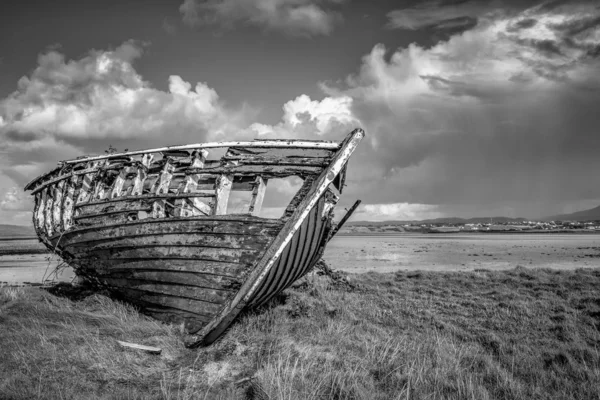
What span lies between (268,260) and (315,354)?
1.47 m

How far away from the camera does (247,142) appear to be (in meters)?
5.69

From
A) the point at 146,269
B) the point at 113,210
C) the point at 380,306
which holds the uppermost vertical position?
the point at 113,210

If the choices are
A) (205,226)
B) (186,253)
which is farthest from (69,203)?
(205,226)

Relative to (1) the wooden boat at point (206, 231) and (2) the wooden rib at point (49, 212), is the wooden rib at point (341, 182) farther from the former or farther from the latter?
(2) the wooden rib at point (49, 212)

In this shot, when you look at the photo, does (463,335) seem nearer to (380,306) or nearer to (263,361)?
(380,306)

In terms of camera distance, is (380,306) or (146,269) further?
(380,306)

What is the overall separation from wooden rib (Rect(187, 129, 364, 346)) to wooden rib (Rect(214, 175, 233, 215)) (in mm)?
1073

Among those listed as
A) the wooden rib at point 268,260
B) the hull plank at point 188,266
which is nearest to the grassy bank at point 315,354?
the wooden rib at point 268,260

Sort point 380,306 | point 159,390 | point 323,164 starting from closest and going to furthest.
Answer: point 159,390, point 323,164, point 380,306

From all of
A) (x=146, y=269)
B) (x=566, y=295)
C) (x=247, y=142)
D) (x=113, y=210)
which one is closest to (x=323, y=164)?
(x=247, y=142)

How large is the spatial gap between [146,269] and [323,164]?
10.6 feet

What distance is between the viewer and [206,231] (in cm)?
508

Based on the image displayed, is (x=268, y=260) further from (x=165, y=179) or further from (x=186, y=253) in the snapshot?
(x=165, y=179)

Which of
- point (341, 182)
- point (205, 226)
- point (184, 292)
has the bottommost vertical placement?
point (184, 292)
